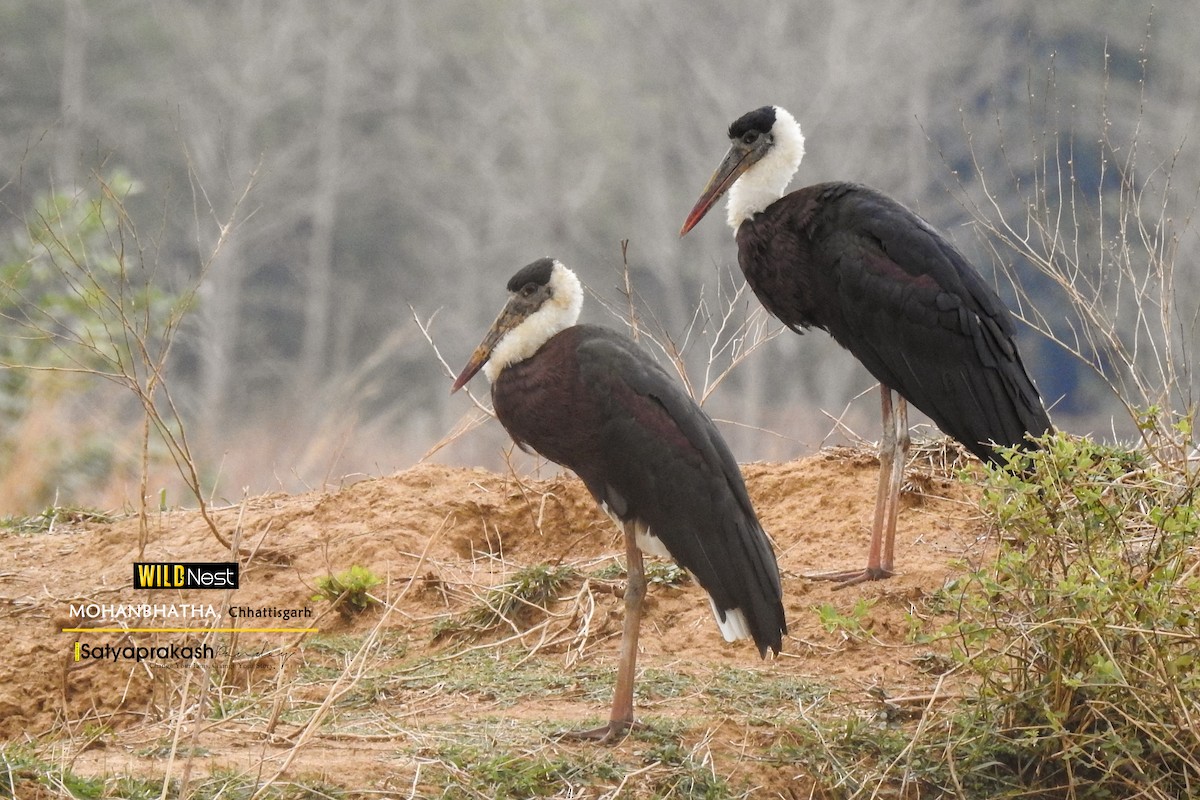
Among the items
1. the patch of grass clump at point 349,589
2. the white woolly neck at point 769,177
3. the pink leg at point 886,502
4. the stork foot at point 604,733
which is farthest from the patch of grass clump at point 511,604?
the white woolly neck at point 769,177

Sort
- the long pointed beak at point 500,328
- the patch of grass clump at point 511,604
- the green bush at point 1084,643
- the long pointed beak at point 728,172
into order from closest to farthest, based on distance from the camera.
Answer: the green bush at point 1084,643 → the long pointed beak at point 500,328 → the patch of grass clump at point 511,604 → the long pointed beak at point 728,172

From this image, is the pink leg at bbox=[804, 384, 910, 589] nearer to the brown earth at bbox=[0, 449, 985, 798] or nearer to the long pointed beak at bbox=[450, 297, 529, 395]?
the brown earth at bbox=[0, 449, 985, 798]

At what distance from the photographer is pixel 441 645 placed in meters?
4.66

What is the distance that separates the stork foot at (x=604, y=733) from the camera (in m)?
3.50

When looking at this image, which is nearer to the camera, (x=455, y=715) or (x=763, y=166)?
(x=455, y=715)

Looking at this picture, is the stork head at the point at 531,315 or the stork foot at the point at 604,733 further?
the stork head at the point at 531,315

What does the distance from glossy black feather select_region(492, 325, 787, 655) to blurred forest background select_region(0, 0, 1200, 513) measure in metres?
9.72

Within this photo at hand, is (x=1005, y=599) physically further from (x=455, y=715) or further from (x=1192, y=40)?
(x=1192, y=40)

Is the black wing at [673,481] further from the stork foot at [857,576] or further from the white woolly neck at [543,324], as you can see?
the stork foot at [857,576]

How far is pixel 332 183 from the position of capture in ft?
50.7

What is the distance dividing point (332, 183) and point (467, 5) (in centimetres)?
299

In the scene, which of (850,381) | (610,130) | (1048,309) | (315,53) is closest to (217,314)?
(315,53)

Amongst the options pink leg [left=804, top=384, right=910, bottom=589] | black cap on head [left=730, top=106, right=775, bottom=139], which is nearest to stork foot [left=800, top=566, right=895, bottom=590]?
pink leg [left=804, top=384, right=910, bottom=589]

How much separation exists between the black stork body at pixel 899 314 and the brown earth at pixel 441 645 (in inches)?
12.8
